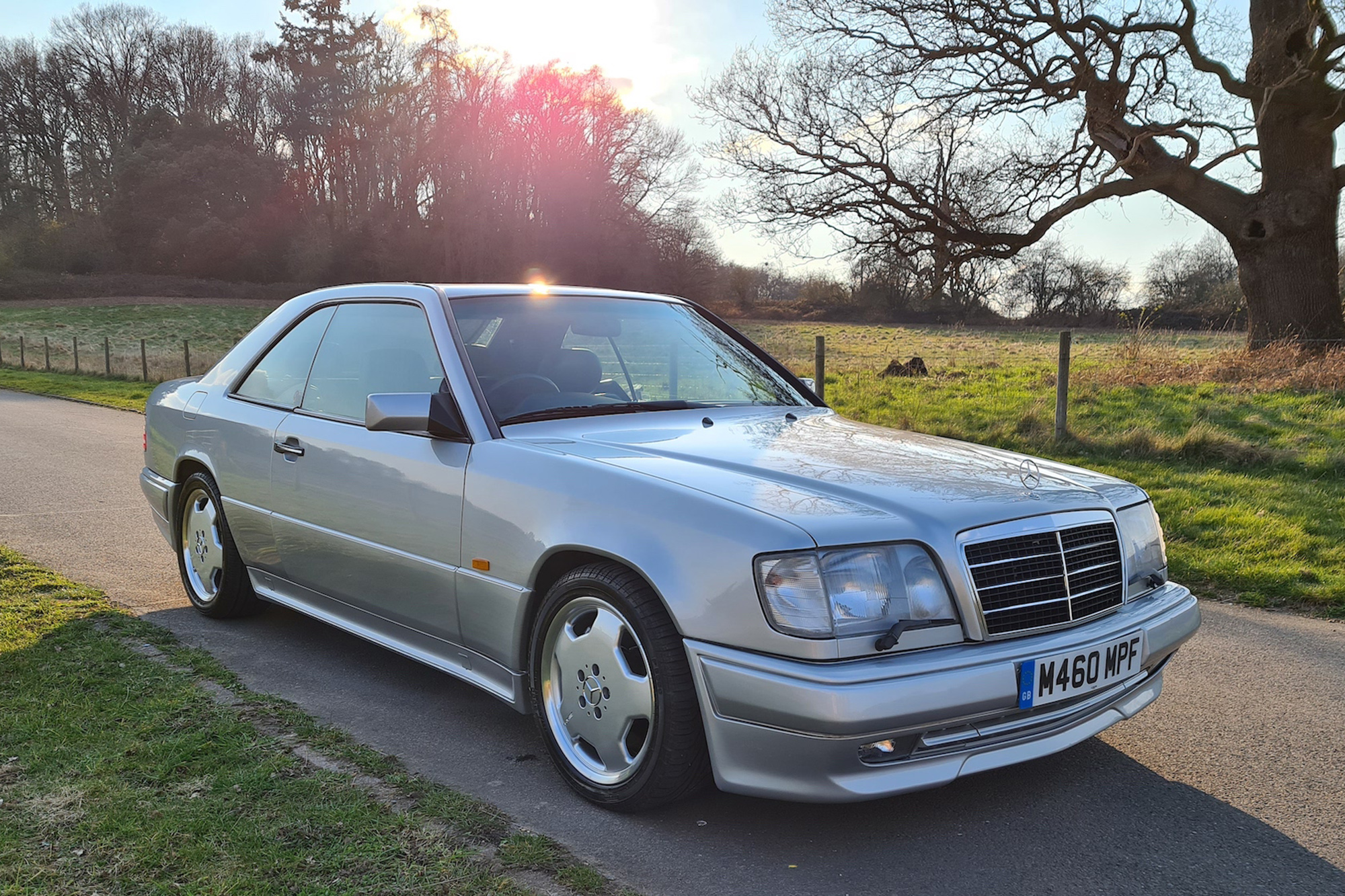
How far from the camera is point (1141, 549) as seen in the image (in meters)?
3.40

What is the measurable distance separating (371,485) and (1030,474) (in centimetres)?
238

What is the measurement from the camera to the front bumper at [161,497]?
211 inches

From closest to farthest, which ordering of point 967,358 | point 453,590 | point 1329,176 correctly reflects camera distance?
point 453,590 < point 1329,176 < point 967,358

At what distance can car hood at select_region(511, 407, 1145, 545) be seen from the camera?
282 centimetres

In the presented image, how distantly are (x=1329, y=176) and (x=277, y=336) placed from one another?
17946mm

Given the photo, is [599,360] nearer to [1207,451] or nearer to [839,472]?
[839,472]

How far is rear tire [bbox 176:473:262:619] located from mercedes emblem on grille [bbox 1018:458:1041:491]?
3527 millimetres

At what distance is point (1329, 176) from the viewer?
55.5ft

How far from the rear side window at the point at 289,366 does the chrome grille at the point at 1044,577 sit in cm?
307

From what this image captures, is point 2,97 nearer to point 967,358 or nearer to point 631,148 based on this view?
point 631,148

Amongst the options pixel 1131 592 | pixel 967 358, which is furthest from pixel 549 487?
pixel 967 358

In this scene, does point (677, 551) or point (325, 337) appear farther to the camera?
point (325, 337)

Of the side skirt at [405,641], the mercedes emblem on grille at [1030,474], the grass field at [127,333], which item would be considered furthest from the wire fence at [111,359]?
the mercedes emblem on grille at [1030,474]

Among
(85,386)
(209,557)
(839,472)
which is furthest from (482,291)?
(85,386)
